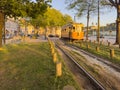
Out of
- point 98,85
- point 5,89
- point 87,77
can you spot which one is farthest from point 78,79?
point 5,89

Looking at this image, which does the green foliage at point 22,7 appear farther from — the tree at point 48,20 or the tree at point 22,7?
the tree at point 48,20

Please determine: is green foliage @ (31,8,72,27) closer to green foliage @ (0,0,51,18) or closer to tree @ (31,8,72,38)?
tree @ (31,8,72,38)

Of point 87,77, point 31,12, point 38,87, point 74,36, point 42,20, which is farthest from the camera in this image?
point 42,20

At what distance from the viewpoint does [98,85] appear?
10.6 meters

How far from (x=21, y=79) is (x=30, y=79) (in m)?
0.44

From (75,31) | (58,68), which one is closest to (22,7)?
(58,68)

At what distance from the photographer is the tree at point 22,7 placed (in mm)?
24638

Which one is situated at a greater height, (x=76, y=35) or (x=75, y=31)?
(x=75, y=31)

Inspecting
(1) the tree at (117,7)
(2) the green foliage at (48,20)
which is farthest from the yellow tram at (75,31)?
(2) the green foliage at (48,20)

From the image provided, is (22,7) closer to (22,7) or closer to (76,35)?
(22,7)

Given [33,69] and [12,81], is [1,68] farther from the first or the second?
[12,81]

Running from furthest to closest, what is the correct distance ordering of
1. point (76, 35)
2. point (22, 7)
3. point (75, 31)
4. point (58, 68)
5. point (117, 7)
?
point (76, 35), point (75, 31), point (117, 7), point (22, 7), point (58, 68)

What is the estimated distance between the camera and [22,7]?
1014 inches

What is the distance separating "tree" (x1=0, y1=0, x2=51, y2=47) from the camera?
24.6 meters
